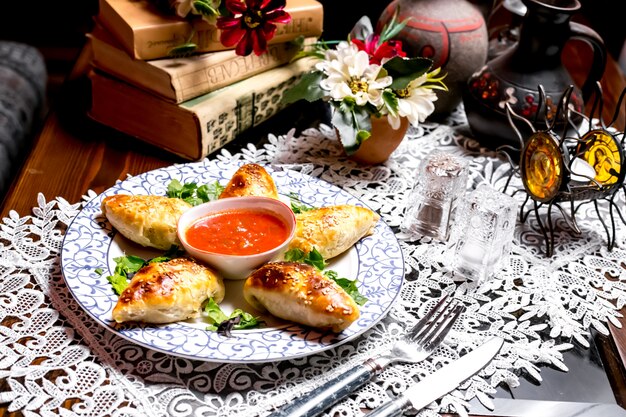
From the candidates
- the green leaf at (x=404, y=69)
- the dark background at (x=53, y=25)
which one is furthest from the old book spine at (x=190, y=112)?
the dark background at (x=53, y=25)

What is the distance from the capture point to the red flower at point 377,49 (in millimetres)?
1510

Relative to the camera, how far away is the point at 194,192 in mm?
1354

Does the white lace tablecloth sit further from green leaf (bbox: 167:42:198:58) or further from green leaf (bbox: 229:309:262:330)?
green leaf (bbox: 167:42:198:58)

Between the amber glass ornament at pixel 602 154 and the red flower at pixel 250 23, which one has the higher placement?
the red flower at pixel 250 23

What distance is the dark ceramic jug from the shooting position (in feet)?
5.14

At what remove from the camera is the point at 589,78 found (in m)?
1.68

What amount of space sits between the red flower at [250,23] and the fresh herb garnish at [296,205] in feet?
1.18

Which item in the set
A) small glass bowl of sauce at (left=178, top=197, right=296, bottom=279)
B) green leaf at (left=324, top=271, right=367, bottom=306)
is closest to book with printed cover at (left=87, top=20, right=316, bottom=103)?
small glass bowl of sauce at (left=178, top=197, right=296, bottom=279)

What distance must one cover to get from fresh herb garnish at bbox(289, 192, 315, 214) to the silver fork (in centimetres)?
33

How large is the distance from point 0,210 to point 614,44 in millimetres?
2560

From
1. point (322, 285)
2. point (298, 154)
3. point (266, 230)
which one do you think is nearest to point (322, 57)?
point (298, 154)

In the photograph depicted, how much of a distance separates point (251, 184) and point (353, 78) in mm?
375

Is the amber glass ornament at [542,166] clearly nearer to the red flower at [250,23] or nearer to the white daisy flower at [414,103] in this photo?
the white daisy flower at [414,103]

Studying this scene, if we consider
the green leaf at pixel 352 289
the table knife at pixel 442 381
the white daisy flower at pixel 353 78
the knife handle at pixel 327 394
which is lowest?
the table knife at pixel 442 381
